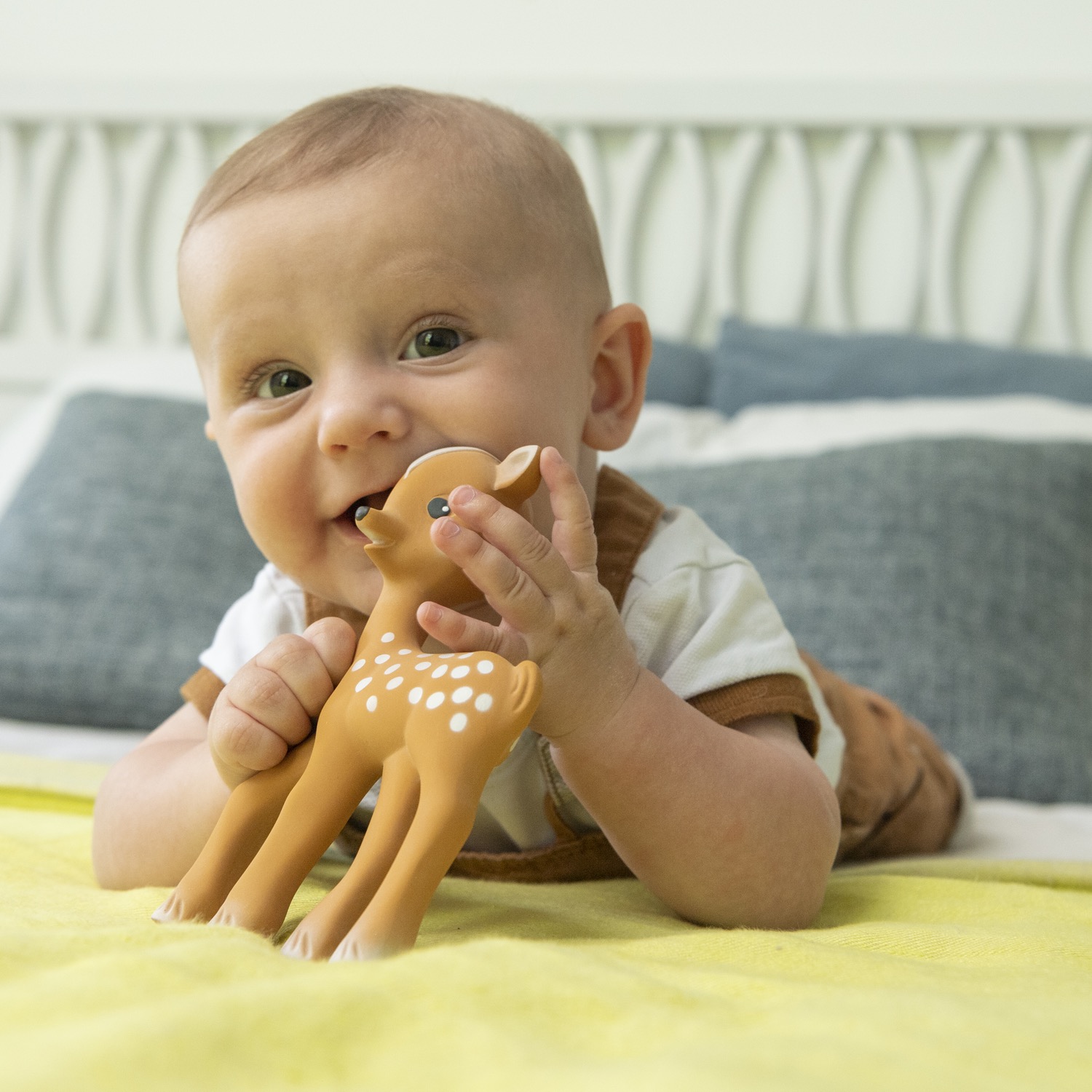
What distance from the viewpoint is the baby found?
67cm

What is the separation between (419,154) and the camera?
813 mm

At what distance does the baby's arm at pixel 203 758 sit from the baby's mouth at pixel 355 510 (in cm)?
9

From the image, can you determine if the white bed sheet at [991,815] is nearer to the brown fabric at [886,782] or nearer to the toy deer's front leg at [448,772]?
the brown fabric at [886,782]

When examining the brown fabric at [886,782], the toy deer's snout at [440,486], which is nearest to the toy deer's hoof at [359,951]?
the toy deer's snout at [440,486]

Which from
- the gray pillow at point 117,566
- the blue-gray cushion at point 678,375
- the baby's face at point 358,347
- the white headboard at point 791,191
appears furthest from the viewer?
the white headboard at point 791,191

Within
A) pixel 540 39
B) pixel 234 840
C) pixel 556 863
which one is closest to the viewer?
pixel 234 840

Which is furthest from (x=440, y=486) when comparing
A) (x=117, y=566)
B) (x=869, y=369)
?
(x=869, y=369)

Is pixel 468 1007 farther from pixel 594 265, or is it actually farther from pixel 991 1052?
pixel 594 265

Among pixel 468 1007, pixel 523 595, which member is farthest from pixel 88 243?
pixel 468 1007

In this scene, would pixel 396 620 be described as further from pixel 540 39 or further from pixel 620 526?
pixel 540 39

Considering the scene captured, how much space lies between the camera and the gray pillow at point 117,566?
153 centimetres

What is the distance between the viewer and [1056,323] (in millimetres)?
2111

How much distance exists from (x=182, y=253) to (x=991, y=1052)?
0.72 m

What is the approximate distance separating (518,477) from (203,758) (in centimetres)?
34
